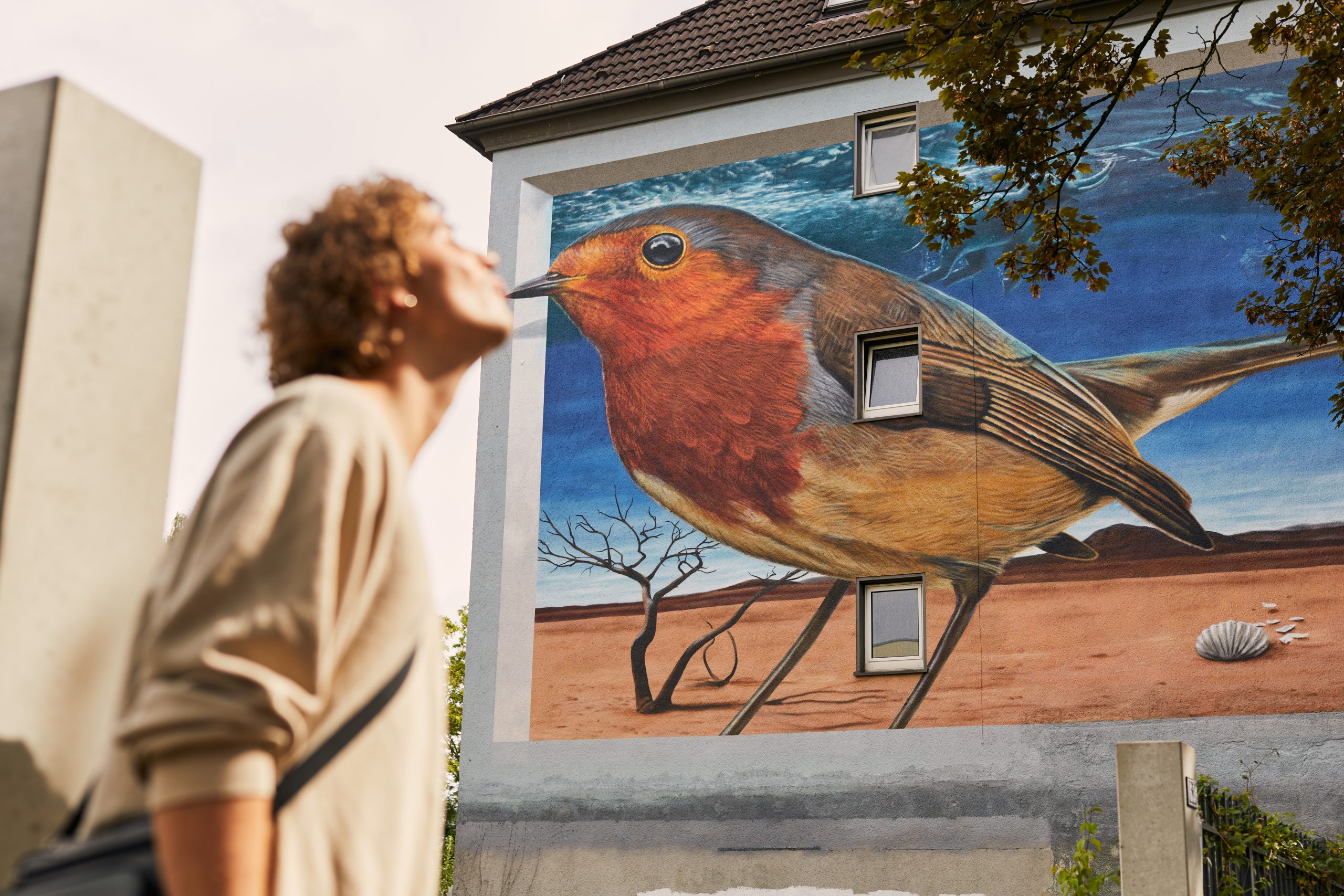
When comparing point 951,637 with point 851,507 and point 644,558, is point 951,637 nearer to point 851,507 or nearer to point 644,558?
point 851,507

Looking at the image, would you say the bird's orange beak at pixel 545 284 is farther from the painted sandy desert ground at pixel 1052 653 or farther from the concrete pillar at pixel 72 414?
the concrete pillar at pixel 72 414

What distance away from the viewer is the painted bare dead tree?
1677 cm

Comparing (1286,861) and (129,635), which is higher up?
(129,635)

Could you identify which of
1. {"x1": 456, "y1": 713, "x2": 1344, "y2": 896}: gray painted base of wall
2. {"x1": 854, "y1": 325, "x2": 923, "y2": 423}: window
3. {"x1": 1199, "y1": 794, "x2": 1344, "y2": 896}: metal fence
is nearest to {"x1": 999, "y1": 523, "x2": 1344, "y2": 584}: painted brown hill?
{"x1": 456, "y1": 713, "x2": 1344, "y2": 896}: gray painted base of wall

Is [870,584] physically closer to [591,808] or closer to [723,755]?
[723,755]

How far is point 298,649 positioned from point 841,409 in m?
15.9

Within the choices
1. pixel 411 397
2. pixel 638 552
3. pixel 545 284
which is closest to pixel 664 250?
pixel 545 284

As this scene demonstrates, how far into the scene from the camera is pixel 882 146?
58.9 ft

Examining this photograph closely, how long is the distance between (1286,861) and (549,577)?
9.82 metres

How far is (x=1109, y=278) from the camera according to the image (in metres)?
16.2

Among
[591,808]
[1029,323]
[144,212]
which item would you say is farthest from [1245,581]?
[144,212]

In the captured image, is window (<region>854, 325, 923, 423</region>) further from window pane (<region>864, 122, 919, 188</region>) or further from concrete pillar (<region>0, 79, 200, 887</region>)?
concrete pillar (<region>0, 79, 200, 887</region>)

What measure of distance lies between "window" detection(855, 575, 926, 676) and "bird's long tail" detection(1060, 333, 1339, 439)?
9.83 feet

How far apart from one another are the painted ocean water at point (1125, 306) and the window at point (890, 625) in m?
1.38
